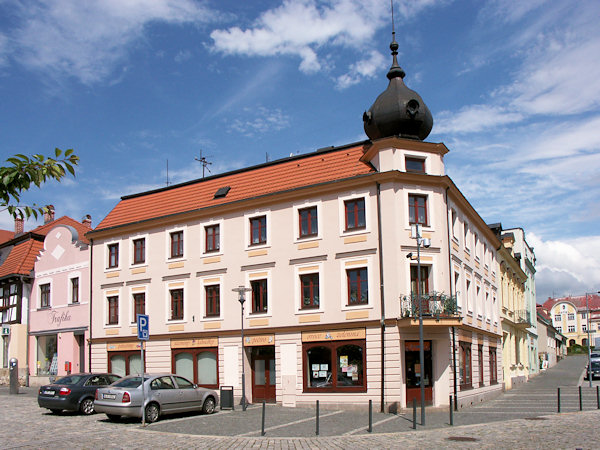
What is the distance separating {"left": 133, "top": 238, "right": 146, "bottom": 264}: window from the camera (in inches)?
1336

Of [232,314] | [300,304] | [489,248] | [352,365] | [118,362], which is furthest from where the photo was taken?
[489,248]

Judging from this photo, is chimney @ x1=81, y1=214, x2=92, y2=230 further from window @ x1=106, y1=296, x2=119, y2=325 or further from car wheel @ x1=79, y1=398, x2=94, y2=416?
car wheel @ x1=79, y1=398, x2=94, y2=416

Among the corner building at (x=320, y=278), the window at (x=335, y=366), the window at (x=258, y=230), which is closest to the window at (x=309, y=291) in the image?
the corner building at (x=320, y=278)

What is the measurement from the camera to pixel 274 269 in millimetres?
28891

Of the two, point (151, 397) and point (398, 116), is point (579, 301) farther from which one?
point (151, 397)

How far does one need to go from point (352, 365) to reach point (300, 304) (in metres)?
3.62

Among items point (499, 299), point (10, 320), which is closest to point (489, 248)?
point (499, 299)

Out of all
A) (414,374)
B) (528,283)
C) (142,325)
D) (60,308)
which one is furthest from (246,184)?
(528,283)

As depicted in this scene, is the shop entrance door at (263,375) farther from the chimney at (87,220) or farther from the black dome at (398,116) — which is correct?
the chimney at (87,220)

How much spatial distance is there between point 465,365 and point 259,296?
9759 millimetres

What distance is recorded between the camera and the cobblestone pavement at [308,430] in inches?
645

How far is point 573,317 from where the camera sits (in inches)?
6014

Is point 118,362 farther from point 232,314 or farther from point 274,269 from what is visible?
point 274,269

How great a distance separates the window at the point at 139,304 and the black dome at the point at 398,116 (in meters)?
14.6
